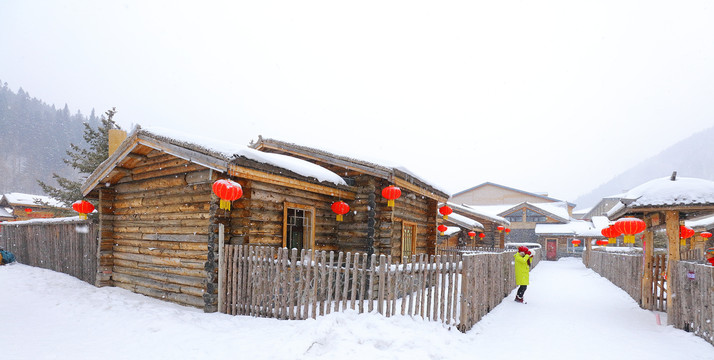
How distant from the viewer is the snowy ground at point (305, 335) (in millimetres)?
5934

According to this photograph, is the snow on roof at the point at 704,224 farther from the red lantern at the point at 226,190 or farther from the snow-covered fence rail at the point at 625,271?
the red lantern at the point at 226,190

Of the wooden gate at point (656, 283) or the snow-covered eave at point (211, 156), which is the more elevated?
the snow-covered eave at point (211, 156)

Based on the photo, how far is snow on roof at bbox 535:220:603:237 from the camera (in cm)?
3859

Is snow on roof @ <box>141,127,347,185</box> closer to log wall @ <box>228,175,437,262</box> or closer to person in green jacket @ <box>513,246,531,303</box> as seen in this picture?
log wall @ <box>228,175,437,262</box>

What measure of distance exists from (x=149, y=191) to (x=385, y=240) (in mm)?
6420

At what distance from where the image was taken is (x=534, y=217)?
1704 inches

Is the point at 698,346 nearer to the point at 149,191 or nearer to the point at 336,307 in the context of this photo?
the point at 336,307

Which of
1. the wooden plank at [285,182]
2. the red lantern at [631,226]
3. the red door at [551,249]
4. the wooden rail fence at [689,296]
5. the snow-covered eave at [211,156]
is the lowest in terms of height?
the red door at [551,249]

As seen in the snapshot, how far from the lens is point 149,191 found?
10.4 m

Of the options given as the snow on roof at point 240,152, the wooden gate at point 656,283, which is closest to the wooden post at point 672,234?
the wooden gate at point 656,283

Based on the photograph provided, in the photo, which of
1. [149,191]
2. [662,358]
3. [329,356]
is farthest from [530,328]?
[149,191]

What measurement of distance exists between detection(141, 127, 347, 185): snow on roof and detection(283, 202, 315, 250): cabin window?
3.27 ft

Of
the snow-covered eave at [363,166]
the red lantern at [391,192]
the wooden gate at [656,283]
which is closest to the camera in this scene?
the wooden gate at [656,283]

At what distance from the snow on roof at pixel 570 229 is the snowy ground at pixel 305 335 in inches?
1275
